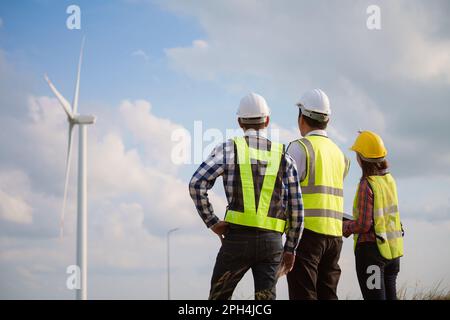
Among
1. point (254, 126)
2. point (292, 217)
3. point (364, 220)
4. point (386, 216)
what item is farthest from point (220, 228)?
point (386, 216)

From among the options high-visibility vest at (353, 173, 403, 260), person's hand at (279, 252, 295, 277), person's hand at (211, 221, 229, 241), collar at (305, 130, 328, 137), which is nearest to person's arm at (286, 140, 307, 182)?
collar at (305, 130, 328, 137)

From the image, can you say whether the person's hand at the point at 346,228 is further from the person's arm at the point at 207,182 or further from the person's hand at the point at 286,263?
the person's arm at the point at 207,182

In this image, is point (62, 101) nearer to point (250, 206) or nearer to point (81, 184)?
point (81, 184)

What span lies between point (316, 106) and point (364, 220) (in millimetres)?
1447

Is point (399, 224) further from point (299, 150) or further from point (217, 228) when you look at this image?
point (217, 228)

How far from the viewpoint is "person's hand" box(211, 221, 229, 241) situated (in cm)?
618

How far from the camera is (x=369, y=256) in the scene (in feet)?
25.1

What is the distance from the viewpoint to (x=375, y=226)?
7680 millimetres

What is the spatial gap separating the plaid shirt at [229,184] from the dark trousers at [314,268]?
0.80 ft

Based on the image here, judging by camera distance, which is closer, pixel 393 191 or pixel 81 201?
pixel 393 191
